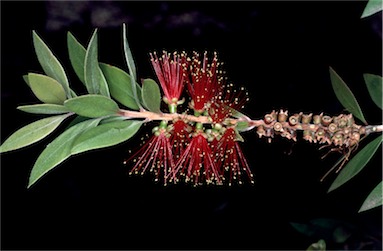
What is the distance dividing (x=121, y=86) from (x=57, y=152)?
0.63 feet

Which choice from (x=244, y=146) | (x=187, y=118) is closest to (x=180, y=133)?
(x=187, y=118)

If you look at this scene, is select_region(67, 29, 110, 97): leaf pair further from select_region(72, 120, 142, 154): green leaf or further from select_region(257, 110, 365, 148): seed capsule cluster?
select_region(257, 110, 365, 148): seed capsule cluster

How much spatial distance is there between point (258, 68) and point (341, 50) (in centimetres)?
40

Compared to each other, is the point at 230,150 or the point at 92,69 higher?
the point at 92,69

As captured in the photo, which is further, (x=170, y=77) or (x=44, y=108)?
(x=170, y=77)

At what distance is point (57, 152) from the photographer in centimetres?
126

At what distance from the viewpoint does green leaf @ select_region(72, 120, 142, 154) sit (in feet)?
3.98

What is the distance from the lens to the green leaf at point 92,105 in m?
1.21

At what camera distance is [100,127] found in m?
1.26

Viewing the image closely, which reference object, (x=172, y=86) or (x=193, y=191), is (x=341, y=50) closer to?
(x=193, y=191)

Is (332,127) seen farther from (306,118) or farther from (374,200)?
(374,200)

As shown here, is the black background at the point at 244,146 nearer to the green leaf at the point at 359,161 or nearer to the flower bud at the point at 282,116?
the green leaf at the point at 359,161

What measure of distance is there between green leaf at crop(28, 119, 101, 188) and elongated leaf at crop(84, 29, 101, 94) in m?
0.07

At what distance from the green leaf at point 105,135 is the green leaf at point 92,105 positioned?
0.03m
